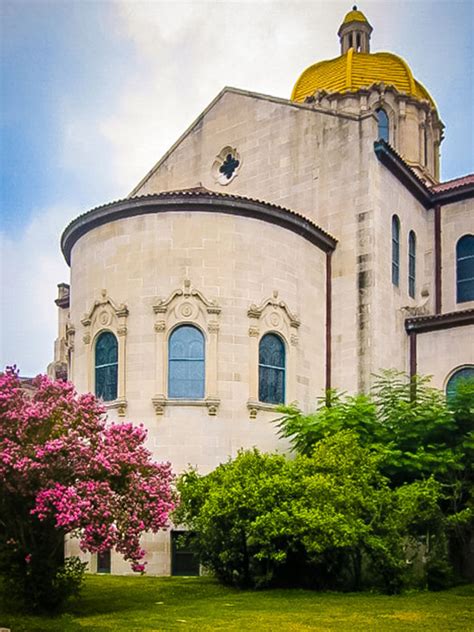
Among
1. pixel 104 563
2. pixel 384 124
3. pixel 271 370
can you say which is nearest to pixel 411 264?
pixel 271 370

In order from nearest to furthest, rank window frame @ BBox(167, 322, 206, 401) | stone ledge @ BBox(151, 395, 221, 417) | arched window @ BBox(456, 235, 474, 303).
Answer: stone ledge @ BBox(151, 395, 221, 417) < window frame @ BBox(167, 322, 206, 401) < arched window @ BBox(456, 235, 474, 303)

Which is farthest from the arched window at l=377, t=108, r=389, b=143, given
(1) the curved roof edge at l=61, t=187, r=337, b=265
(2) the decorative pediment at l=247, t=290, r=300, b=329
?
(2) the decorative pediment at l=247, t=290, r=300, b=329

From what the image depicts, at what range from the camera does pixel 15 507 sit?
15.3 meters

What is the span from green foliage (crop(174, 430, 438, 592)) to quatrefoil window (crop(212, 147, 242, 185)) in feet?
45.7

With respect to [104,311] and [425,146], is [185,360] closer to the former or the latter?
[104,311]

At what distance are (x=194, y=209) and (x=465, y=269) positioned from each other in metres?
10.8

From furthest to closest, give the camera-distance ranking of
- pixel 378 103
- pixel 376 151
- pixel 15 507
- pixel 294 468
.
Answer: pixel 378 103 < pixel 376 151 < pixel 294 468 < pixel 15 507

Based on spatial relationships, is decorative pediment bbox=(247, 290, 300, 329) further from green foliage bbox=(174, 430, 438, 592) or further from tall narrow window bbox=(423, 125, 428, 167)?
tall narrow window bbox=(423, 125, 428, 167)

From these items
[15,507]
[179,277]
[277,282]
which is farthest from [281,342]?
[15,507]

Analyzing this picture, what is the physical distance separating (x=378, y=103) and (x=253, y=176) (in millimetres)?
12029

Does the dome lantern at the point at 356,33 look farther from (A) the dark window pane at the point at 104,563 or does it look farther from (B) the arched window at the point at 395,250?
(A) the dark window pane at the point at 104,563

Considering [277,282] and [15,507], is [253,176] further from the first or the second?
[15,507]

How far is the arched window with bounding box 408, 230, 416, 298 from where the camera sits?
99.1ft

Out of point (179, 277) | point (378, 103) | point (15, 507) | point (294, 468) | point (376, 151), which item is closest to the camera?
point (15, 507)
